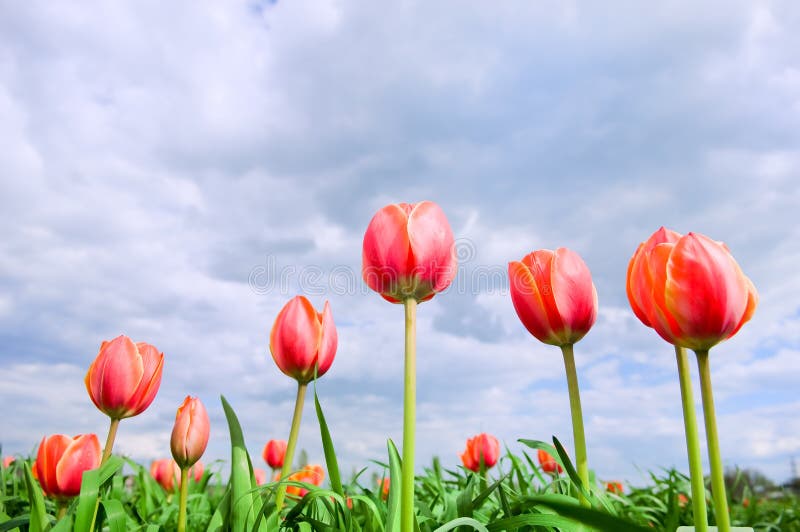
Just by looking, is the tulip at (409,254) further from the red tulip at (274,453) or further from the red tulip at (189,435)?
the red tulip at (274,453)

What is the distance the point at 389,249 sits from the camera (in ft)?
6.24

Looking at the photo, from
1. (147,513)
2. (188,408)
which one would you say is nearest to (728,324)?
(188,408)

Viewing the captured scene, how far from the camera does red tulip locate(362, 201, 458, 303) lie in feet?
6.20

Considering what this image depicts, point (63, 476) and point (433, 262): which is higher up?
point (433, 262)

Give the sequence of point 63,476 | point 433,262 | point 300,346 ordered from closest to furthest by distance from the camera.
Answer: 1. point 433,262
2. point 300,346
3. point 63,476

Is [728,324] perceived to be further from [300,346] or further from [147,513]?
[147,513]

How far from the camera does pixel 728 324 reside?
65.9 inches

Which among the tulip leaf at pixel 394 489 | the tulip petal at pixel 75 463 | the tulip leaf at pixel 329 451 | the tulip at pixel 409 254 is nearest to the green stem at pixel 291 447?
the tulip leaf at pixel 329 451

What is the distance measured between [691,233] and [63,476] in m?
2.87

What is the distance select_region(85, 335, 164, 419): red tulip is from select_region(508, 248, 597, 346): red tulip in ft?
5.53

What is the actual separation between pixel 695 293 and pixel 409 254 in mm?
826

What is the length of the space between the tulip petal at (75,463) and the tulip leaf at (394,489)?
1702mm

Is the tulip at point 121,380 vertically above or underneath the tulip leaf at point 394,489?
above

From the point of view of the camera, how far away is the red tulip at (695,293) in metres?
1.66
